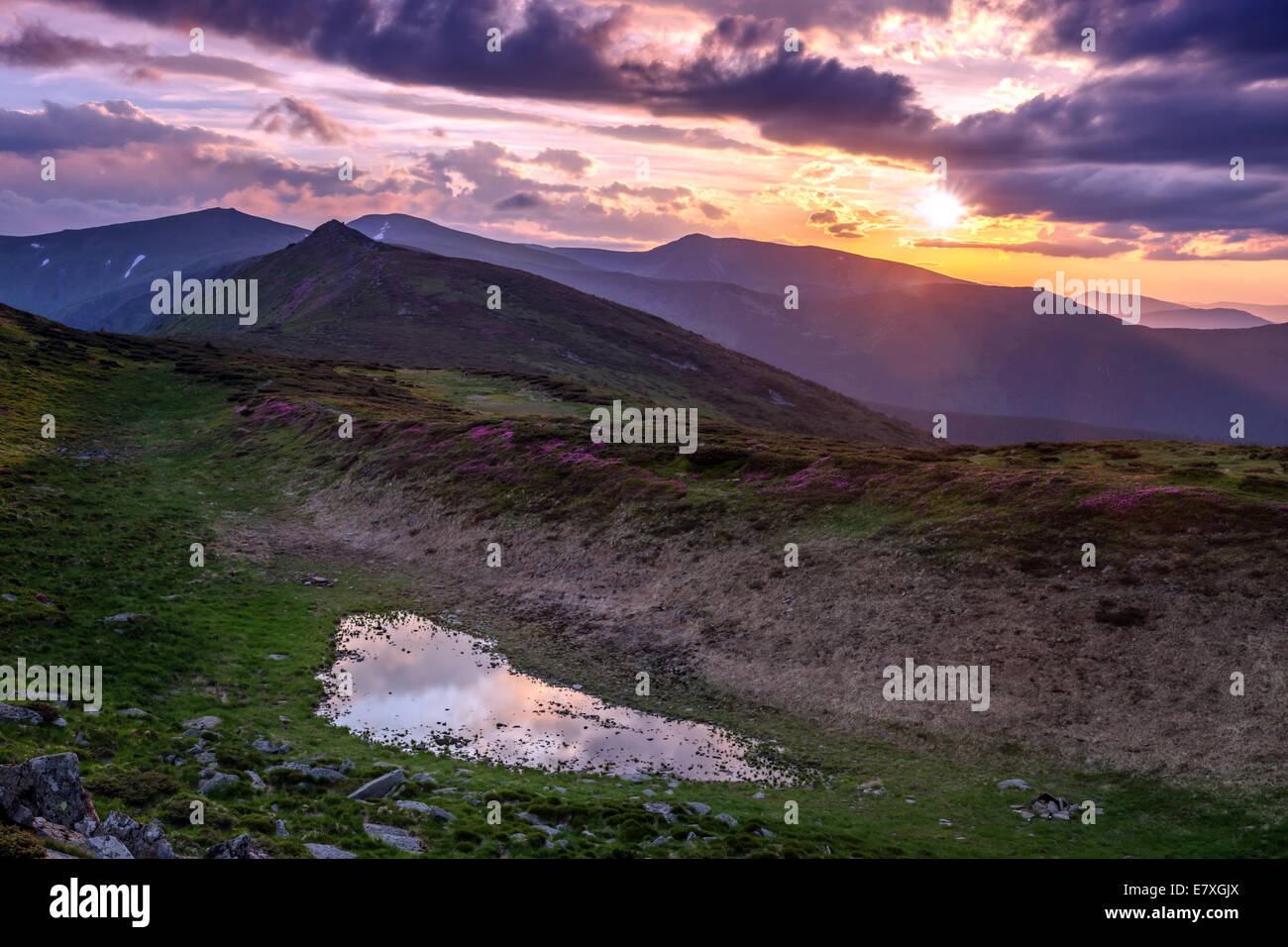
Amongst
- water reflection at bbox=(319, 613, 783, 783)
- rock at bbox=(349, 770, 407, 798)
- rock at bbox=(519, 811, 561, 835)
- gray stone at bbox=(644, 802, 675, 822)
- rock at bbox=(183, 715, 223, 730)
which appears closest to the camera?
rock at bbox=(519, 811, 561, 835)

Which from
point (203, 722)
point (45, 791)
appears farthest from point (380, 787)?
point (45, 791)

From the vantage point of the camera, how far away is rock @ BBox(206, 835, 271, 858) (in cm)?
1504

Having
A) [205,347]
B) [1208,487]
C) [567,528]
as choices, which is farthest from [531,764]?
[205,347]

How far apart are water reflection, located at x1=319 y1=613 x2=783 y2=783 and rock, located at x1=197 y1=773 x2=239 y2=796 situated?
713cm

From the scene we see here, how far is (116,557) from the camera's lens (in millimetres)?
40844

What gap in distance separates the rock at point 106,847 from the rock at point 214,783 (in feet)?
17.7

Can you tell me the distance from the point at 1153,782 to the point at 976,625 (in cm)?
1032

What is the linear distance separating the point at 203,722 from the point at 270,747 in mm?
3090

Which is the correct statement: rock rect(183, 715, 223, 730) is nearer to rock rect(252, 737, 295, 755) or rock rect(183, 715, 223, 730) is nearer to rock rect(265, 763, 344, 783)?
rock rect(252, 737, 295, 755)

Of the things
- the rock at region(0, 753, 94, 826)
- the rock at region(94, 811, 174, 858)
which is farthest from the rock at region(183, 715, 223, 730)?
the rock at region(94, 811, 174, 858)

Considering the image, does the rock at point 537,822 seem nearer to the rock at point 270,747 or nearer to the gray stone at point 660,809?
the gray stone at point 660,809

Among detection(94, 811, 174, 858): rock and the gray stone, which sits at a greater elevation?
detection(94, 811, 174, 858): rock

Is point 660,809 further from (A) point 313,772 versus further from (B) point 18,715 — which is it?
(B) point 18,715
